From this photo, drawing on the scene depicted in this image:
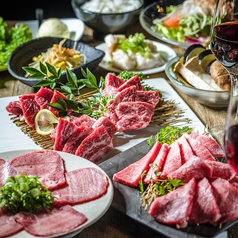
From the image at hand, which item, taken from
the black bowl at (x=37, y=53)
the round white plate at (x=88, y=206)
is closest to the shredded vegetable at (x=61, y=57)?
the black bowl at (x=37, y=53)

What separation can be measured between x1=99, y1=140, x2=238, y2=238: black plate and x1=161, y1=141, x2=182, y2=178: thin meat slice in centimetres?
15

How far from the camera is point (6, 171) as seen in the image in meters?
1.69

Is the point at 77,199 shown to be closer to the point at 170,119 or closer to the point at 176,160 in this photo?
the point at 176,160

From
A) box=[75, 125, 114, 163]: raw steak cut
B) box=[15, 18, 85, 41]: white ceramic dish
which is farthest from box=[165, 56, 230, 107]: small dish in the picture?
box=[15, 18, 85, 41]: white ceramic dish

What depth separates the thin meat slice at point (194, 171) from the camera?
63.8 inches

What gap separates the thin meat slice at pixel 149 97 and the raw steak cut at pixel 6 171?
0.99 meters

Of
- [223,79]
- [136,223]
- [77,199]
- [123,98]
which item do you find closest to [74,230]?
[77,199]

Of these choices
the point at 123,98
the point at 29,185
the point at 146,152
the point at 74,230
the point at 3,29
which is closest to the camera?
the point at 74,230

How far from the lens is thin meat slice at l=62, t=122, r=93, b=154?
2041mm

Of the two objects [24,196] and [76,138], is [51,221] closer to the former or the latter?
[24,196]

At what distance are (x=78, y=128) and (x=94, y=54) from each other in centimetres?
117

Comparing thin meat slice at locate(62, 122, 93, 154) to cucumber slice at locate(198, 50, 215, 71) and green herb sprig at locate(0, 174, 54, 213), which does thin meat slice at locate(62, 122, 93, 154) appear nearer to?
green herb sprig at locate(0, 174, 54, 213)

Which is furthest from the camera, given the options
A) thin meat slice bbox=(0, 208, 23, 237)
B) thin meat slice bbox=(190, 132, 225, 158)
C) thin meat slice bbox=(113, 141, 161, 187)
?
thin meat slice bbox=(190, 132, 225, 158)

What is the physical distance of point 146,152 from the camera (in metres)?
2.01
